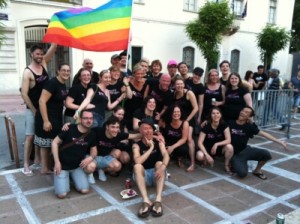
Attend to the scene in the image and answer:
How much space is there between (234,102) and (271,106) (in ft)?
6.67

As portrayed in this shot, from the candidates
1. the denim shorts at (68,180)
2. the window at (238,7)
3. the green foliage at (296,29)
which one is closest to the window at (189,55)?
the window at (238,7)

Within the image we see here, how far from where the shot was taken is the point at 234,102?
5.78 m

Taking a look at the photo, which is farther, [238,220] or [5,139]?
[5,139]

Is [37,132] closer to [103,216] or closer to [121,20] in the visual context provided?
[103,216]

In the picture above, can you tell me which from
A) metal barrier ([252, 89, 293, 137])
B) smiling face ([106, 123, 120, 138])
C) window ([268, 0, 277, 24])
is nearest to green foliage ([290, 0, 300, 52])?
window ([268, 0, 277, 24])

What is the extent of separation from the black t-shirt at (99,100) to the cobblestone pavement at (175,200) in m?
1.08

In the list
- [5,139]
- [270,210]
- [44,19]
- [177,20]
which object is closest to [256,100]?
[270,210]

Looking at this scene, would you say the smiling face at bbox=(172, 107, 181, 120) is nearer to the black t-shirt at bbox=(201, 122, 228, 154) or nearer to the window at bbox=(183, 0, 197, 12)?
the black t-shirt at bbox=(201, 122, 228, 154)

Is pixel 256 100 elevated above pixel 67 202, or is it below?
above

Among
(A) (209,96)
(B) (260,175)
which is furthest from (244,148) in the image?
(A) (209,96)

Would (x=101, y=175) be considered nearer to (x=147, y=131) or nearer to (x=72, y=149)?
(x=72, y=149)

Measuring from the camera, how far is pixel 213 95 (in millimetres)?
5770

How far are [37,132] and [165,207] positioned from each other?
2169 mm

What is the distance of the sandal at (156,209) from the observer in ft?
11.9
